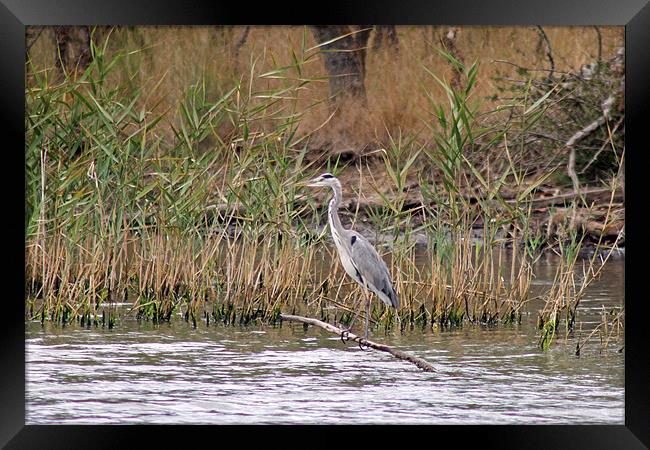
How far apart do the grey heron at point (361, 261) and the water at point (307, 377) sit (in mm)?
273

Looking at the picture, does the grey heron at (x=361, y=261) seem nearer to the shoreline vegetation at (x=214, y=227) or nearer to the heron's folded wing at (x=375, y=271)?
the heron's folded wing at (x=375, y=271)

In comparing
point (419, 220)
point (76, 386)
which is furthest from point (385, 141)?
point (76, 386)

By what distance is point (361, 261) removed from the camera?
5926 millimetres

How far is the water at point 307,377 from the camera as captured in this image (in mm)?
4863

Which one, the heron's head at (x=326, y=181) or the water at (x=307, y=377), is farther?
the heron's head at (x=326, y=181)

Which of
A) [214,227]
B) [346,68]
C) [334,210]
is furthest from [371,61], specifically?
[334,210]

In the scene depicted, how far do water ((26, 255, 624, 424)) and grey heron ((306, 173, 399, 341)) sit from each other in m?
0.27

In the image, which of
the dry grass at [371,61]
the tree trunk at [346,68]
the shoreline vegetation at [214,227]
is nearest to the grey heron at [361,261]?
the shoreline vegetation at [214,227]

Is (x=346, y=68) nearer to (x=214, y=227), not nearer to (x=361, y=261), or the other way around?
(x=214, y=227)

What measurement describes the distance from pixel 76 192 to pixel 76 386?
4.75 feet

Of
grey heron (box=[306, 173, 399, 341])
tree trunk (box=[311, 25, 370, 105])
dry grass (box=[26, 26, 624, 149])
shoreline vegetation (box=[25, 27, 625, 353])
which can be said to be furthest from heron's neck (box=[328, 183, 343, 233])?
tree trunk (box=[311, 25, 370, 105])
